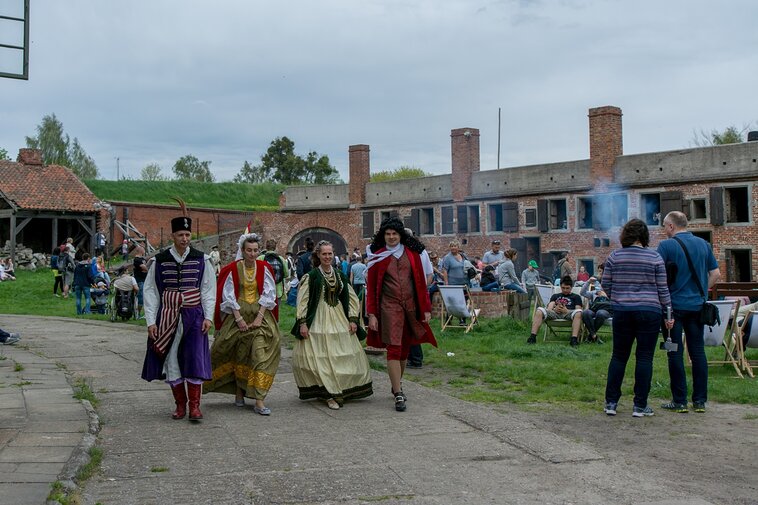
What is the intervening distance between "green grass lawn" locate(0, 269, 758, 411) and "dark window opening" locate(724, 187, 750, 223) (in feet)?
71.7

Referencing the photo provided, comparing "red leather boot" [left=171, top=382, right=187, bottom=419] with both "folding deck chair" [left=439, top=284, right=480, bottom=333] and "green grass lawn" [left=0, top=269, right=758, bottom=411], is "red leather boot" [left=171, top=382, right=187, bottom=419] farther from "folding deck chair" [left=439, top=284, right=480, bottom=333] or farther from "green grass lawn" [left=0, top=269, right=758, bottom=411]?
"folding deck chair" [left=439, top=284, right=480, bottom=333]

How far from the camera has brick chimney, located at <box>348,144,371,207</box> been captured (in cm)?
4834

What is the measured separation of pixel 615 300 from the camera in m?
8.17

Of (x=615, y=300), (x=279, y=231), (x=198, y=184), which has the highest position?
(x=198, y=184)

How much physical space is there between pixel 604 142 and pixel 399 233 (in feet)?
103

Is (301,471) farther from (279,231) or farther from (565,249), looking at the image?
(279,231)

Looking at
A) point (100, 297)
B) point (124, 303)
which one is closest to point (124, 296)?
point (124, 303)

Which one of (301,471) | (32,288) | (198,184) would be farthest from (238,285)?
(198,184)

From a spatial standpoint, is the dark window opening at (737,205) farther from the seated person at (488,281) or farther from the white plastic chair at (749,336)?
the white plastic chair at (749,336)

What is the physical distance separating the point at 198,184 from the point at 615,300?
5924 cm

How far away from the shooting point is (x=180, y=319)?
312 inches

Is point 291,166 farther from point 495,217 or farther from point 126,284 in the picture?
point 126,284

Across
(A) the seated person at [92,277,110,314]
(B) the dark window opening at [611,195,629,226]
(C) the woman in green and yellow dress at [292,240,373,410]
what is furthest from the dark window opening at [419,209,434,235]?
(C) the woman in green and yellow dress at [292,240,373,410]

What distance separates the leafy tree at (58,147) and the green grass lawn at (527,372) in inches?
2887
